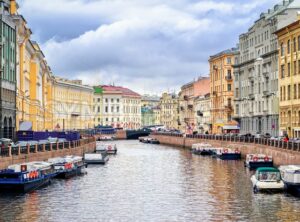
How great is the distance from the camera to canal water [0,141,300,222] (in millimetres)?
45312

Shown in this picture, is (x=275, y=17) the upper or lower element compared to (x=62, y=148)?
upper

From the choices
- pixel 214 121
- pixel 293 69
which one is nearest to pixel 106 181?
pixel 293 69

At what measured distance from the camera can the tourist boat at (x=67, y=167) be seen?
6881cm

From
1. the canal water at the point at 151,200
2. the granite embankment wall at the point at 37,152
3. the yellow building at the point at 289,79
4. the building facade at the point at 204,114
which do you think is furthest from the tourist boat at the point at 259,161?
the building facade at the point at 204,114

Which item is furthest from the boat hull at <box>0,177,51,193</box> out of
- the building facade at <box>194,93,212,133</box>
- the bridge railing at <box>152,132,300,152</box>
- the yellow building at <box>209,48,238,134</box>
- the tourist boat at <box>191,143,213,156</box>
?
the building facade at <box>194,93,212,133</box>

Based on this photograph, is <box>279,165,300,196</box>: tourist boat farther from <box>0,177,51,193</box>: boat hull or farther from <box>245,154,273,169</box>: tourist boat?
<box>245,154,273,169</box>: tourist boat

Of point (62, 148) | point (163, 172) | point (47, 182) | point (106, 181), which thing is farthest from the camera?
point (62, 148)

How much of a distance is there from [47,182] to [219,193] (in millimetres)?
14575

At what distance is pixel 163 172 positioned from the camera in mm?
78438

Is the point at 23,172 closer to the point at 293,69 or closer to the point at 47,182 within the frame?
the point at 47,182

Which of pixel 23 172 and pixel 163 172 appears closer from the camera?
pixel 23 172

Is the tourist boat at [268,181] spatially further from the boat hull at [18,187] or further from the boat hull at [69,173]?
the boat hull at [69,173]

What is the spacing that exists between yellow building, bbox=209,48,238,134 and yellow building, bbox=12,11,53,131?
36.9 m

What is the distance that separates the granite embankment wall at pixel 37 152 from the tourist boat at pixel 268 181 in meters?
20.0
